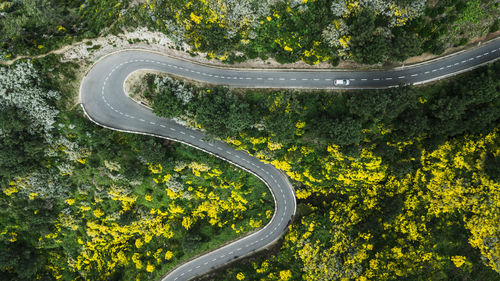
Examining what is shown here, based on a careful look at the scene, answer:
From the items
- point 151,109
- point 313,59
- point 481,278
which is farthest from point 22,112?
point 481,278

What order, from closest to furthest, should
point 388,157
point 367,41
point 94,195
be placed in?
point 367,41 → point 388,157 → point 94,195

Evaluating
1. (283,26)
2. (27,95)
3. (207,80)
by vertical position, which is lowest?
(27,95)

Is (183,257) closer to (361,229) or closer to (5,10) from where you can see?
(361,229)

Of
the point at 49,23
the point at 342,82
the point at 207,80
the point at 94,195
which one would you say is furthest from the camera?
the point at 94,195

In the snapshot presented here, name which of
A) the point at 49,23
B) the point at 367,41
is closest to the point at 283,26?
the point at 367,41

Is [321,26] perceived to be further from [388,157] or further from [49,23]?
[49,23]

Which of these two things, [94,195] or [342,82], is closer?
[342,82]

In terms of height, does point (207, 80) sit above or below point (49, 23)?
below

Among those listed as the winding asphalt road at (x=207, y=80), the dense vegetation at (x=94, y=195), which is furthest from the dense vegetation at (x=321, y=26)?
the dense vegetation at (x=94, y=195)

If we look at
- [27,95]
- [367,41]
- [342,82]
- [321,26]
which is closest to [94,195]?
[27,95]
